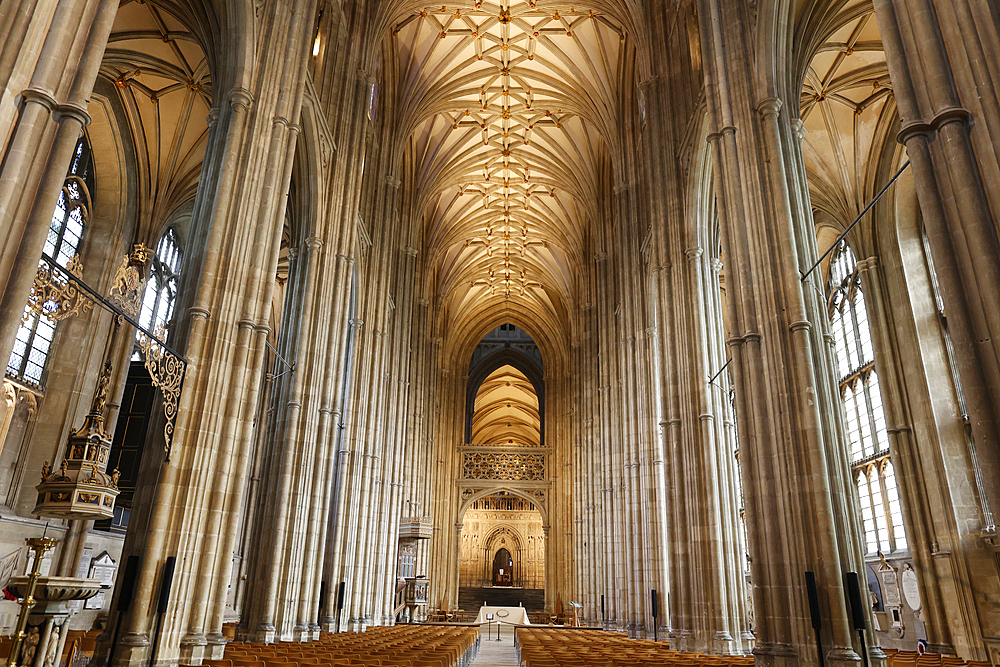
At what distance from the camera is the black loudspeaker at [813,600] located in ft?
25.6

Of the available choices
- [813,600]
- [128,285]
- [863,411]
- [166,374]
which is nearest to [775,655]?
[813,600]

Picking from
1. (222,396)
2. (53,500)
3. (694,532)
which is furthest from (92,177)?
(694,532)

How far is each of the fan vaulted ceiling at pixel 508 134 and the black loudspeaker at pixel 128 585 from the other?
757 inches

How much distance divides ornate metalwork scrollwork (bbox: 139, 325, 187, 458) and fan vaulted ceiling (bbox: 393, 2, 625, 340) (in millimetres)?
17107

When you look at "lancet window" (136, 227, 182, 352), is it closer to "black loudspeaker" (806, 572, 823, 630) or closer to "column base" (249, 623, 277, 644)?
"column base" (249, 623, 277, 644)

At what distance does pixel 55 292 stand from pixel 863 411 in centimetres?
2068

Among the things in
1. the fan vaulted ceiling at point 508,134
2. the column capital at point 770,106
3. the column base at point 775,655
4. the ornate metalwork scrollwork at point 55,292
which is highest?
the fan vaulted ceiling at point 508,134

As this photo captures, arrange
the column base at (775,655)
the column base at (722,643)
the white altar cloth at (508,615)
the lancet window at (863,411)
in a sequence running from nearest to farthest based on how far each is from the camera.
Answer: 1. the column base at (775,655)
2. the column base at (722,643)
3. the lancet window at (863,411)
4. the white altar cloth at (508,615)

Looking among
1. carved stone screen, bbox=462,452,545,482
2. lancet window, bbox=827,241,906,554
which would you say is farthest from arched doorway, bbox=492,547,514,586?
lancet window, bbox=827,241,906,554

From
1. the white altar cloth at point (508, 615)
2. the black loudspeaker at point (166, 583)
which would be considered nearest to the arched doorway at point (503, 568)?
the white altar cloth at point (508, 615)

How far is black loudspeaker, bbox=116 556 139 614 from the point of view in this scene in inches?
313

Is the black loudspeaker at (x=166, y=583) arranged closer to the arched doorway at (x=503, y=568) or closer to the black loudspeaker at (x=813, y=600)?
the black loudspeaker at (x=813, y=600)

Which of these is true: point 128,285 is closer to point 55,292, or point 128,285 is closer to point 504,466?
point 55,292

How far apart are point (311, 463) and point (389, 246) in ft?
34.8
